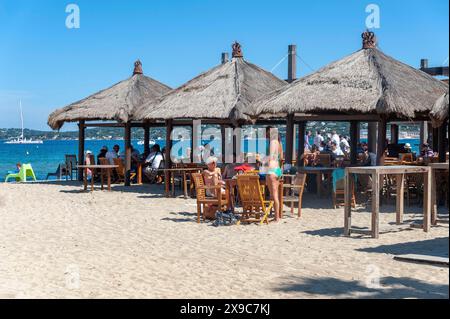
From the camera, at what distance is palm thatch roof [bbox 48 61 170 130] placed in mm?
17748

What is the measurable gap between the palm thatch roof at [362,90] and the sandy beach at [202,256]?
6.60ft

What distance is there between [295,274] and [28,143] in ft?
494

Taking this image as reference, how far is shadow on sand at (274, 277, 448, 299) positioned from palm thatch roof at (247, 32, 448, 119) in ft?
22.0

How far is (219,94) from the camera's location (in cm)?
1548

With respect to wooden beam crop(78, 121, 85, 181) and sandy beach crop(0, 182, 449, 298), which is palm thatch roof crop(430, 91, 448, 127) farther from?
wooden beam crop(78, 121, 85, 181)

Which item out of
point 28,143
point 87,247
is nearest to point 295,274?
point 87,247

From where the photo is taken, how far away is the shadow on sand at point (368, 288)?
5.59m

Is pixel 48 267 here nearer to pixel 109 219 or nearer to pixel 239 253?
pixel 239 253

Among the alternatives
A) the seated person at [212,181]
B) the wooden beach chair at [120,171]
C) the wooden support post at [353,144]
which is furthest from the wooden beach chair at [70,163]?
the seated person at [212,181]

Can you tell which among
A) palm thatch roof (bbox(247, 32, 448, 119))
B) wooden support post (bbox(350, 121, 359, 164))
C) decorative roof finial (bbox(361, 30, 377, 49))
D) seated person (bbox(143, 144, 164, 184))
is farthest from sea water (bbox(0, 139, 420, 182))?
palm thatch roof (bbox(247, 32, 448, 119))

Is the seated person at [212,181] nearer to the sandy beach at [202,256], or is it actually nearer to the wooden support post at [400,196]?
the sandy beach at [202,256]

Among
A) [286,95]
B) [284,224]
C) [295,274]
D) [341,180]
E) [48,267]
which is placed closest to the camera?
[295,274]

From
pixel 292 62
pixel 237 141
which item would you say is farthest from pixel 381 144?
pixel 292 62
